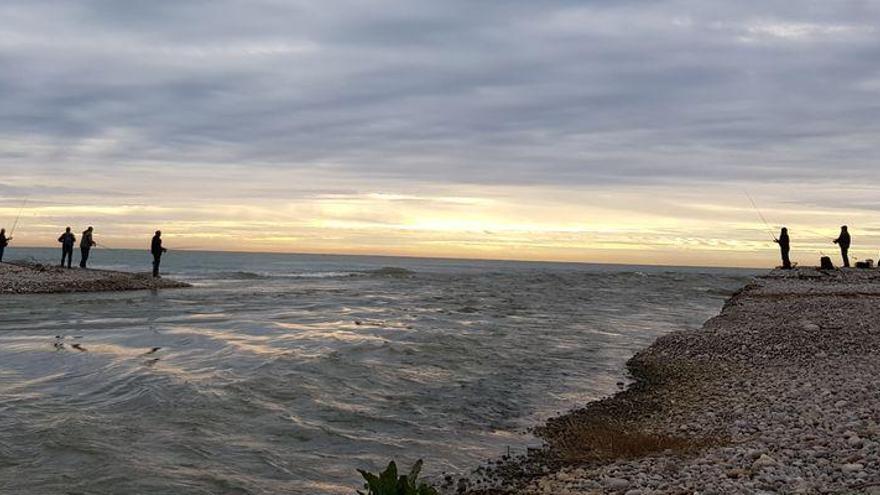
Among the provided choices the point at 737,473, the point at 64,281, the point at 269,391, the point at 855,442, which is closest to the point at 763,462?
the point at 737,473

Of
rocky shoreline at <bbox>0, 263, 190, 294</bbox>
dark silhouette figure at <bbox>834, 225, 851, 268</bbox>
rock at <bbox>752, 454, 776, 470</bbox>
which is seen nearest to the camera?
rock at <bbox>752, 454, 776, 470</bbox>

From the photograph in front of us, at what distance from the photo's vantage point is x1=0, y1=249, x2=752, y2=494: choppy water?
Result: 8477 millimetres

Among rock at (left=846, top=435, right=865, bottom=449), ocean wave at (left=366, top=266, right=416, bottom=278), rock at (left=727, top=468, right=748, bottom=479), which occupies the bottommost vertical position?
ocean wave at (left=366, top=266, right=416, bottom=278)

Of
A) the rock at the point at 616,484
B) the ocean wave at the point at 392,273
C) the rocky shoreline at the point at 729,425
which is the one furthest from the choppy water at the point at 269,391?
the ocean wave at the point at 392,273

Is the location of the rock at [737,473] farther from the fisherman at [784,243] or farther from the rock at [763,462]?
the fisherman at [784,243]

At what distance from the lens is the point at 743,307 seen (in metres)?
24.5

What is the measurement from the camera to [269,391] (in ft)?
42.0

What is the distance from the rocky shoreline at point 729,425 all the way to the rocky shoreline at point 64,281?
29.3 metres

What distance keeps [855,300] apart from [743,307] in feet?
11.8

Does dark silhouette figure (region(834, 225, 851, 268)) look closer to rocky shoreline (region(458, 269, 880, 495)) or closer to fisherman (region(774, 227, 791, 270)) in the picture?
fisherman (region(774, 227, 791, 270))

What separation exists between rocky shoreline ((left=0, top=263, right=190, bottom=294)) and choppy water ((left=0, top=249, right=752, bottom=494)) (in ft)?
20.8

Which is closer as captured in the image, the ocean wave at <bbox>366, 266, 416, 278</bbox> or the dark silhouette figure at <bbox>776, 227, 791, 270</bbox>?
the dark silhouette figure at <bbox>776, 227, 791, 270</bbox>

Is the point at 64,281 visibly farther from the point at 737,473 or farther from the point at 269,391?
the point at 737,473

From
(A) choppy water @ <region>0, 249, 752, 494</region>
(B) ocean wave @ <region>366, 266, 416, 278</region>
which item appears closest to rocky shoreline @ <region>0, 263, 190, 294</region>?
(A) choppy water @ <region>0, 249, 752, 494</region>
